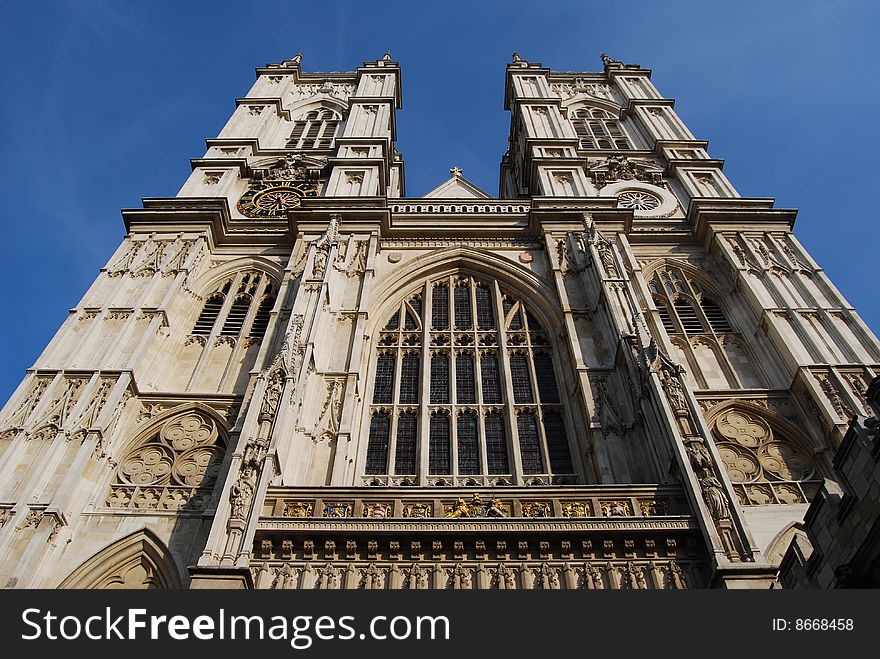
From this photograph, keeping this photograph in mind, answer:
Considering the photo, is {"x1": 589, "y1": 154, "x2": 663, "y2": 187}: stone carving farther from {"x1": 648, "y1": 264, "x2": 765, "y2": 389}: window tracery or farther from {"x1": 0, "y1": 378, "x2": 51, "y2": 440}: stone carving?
{"x1": 0, "y1": 378, "x2": 51, "y2": 440}: stone carving

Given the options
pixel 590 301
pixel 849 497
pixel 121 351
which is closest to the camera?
pixel 849 497

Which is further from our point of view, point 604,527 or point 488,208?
point 488,208

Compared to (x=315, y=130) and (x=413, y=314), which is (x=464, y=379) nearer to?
(x=413, y=314)

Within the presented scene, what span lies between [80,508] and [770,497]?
44.2 ft

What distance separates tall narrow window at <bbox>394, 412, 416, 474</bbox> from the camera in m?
16.2

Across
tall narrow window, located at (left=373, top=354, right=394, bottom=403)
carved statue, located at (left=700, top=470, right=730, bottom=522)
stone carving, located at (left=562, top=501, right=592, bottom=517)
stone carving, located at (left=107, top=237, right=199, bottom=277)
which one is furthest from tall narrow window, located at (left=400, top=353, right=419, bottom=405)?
carved statue, located at (left=700, top=470, right=730, bottom=522)

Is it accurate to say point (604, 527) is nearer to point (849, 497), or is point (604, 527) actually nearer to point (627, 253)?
point (849, 497)

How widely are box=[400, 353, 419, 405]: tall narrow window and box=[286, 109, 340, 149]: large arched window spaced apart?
14499 mm

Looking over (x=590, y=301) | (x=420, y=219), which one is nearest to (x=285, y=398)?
(x=590, y=301)

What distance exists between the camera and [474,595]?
9.00 m

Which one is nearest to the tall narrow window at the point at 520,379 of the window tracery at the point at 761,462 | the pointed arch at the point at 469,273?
the pointed arch at the point at 469,273

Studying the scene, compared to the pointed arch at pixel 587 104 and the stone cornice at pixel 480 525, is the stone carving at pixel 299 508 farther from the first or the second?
the pointed arch at pixel 587 104

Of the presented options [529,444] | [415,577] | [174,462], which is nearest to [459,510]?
[415,577]

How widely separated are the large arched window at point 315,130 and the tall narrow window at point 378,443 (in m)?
16.6
